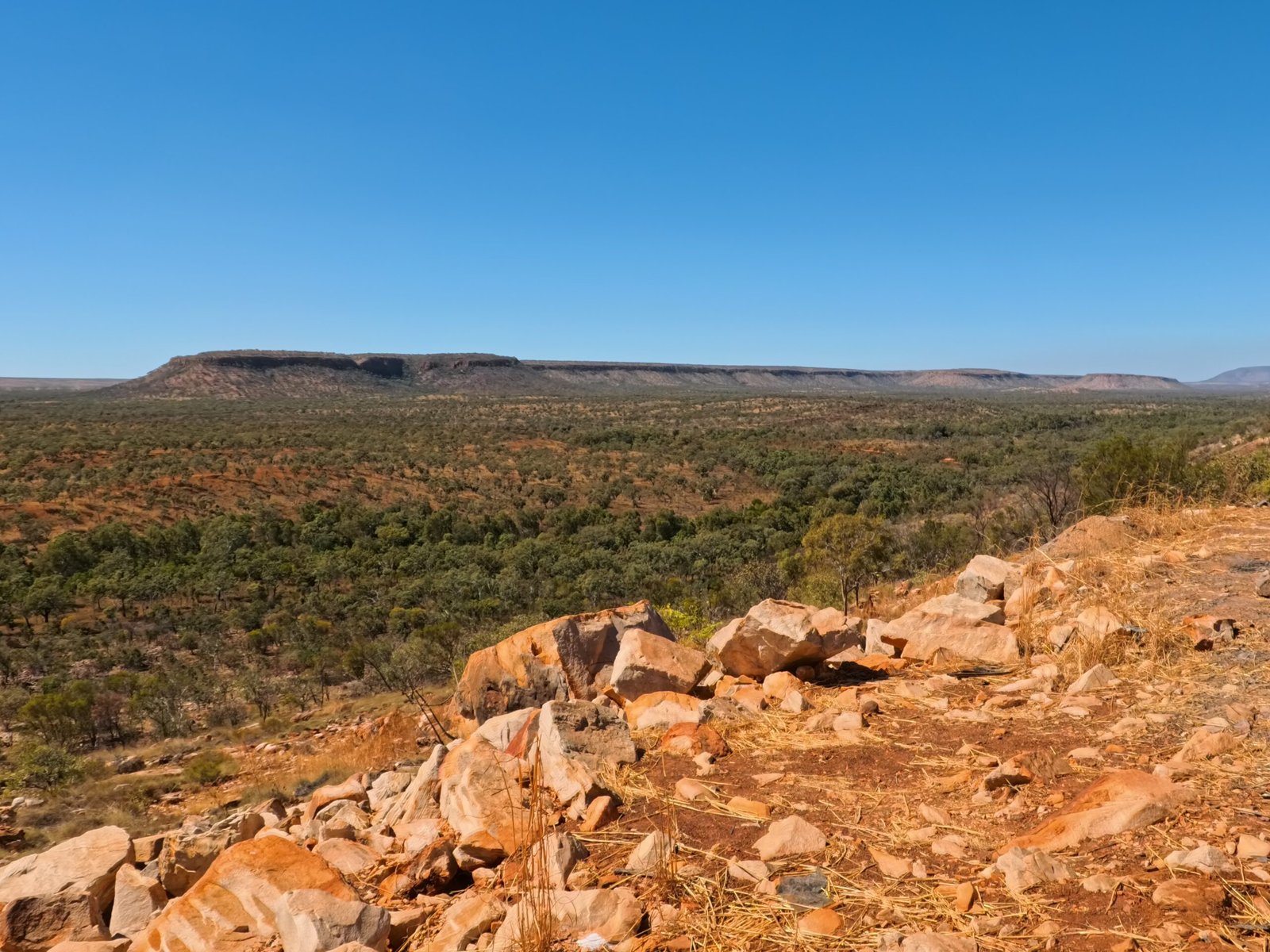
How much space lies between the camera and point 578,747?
14.3ft

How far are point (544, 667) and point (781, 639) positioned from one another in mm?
2244

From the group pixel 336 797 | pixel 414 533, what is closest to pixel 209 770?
pixel 336 797

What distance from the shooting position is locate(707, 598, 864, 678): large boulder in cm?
598

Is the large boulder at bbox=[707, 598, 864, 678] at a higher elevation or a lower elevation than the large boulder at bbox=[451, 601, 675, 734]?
higher

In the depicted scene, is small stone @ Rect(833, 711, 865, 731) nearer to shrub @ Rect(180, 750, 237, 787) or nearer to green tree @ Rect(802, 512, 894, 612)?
shrub @ Rect(180, 750, 237, 787)

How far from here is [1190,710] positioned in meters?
4.23

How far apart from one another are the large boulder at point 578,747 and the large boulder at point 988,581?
12.9 ft

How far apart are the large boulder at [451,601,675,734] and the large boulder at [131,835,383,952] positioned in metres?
3.36

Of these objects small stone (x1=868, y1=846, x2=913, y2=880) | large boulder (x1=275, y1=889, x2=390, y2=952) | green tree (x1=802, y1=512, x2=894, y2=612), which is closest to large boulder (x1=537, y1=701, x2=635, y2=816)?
large boulder (x1=275, y1=889, x2=390, y2=952)

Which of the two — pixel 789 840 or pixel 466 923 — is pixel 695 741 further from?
pixel 466 923

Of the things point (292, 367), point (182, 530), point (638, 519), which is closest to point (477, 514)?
point (638, 519)

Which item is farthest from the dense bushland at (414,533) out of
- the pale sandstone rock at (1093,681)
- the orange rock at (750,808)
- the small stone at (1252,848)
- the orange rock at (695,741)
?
the orange rock at (750,808)

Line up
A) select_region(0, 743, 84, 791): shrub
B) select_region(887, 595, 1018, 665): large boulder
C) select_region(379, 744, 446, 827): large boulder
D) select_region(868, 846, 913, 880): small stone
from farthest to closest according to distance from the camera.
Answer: select_region(0, 743, 84, 791): shrub < select_region(887, 595, 1018, 665): large boulder < select_region(379, 744, 446, 827): large boulder < select_region(868, 846, 913, 880): small stone

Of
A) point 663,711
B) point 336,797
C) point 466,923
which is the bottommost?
point 336,797
